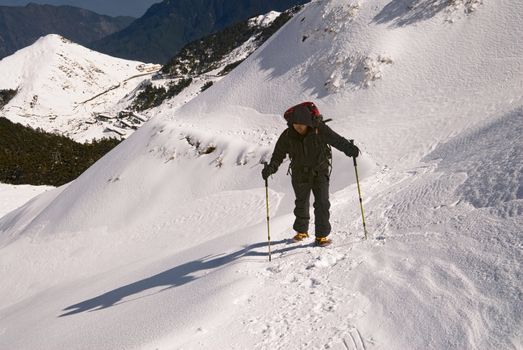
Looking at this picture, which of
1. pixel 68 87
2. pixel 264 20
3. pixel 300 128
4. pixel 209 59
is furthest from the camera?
pixel 68 87

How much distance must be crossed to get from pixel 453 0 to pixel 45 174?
46933mm

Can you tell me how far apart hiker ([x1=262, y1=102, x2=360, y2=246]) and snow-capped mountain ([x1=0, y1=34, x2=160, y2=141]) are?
77.3m

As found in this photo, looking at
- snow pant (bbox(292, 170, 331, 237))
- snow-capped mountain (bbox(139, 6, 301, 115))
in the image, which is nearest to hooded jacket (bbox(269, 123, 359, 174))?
snow pant (bbox(292, 170, 331, 237))

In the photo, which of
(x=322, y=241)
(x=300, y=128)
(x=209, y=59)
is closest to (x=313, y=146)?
(x=300, y=128)

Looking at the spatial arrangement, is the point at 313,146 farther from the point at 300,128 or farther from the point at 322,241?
the point at 322,241

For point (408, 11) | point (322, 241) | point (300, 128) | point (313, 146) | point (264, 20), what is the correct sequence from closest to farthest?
point (300, 128), point (313, 146), point (322, 241), point (408, 11), point (264, 20)

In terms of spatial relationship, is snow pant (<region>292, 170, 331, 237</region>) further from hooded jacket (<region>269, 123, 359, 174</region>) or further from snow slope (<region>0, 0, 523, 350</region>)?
snow slope (<region>0, 0, 523, 350</region>)

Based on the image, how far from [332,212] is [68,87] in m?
140

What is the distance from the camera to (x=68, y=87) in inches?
5025

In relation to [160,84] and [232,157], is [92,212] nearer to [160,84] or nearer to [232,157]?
[232,157]

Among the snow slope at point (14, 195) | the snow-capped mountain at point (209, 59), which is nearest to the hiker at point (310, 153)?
the snow slope at point (14, 195)

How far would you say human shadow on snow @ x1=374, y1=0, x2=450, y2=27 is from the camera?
16375 mm

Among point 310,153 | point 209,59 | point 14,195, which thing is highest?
point 209,59

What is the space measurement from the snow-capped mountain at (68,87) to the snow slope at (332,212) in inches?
2596
